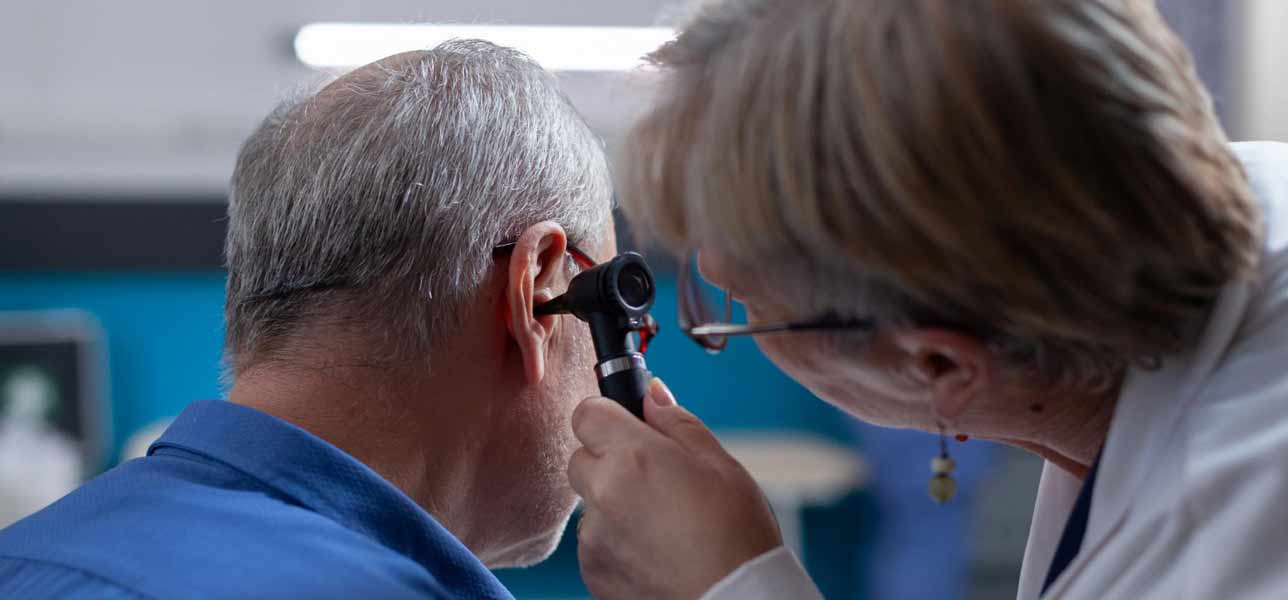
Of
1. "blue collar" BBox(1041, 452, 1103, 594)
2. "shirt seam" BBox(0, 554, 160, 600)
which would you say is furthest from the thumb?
"shirt seam" BBox(0, 554, 160, 600)

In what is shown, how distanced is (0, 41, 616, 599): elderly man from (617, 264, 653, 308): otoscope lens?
95 millimetres

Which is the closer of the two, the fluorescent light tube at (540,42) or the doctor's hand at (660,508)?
the doctor's hand at (660,508)

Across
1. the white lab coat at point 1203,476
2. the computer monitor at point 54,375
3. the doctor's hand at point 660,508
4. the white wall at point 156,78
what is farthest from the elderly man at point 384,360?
the computer monitor at point 54,375

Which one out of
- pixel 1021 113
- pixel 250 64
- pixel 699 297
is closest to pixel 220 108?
pixel 250 64

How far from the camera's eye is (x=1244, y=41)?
2799mm

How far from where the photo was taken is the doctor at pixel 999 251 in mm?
774

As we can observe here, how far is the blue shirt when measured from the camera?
0.92 m

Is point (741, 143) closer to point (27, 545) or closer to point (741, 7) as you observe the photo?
point (741, 7)

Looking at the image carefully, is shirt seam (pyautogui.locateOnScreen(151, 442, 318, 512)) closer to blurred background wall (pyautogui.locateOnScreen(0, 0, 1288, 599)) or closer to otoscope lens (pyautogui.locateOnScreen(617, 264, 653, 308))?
otoscope lens (pyautogui.locateOnScreen(617, 264, 653, 308))

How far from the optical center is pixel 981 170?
0.77 metres

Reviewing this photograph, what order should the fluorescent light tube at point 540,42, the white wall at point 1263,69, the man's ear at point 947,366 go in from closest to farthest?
the man's ear at point 947,366
the white wall at point 1263,69
the fluorescent light tube at point 540,42

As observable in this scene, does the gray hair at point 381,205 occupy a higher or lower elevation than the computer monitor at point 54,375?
higher

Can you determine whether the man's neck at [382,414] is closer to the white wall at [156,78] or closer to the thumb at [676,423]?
the thumb at [676,423]

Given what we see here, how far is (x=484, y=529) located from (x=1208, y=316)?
78cm
